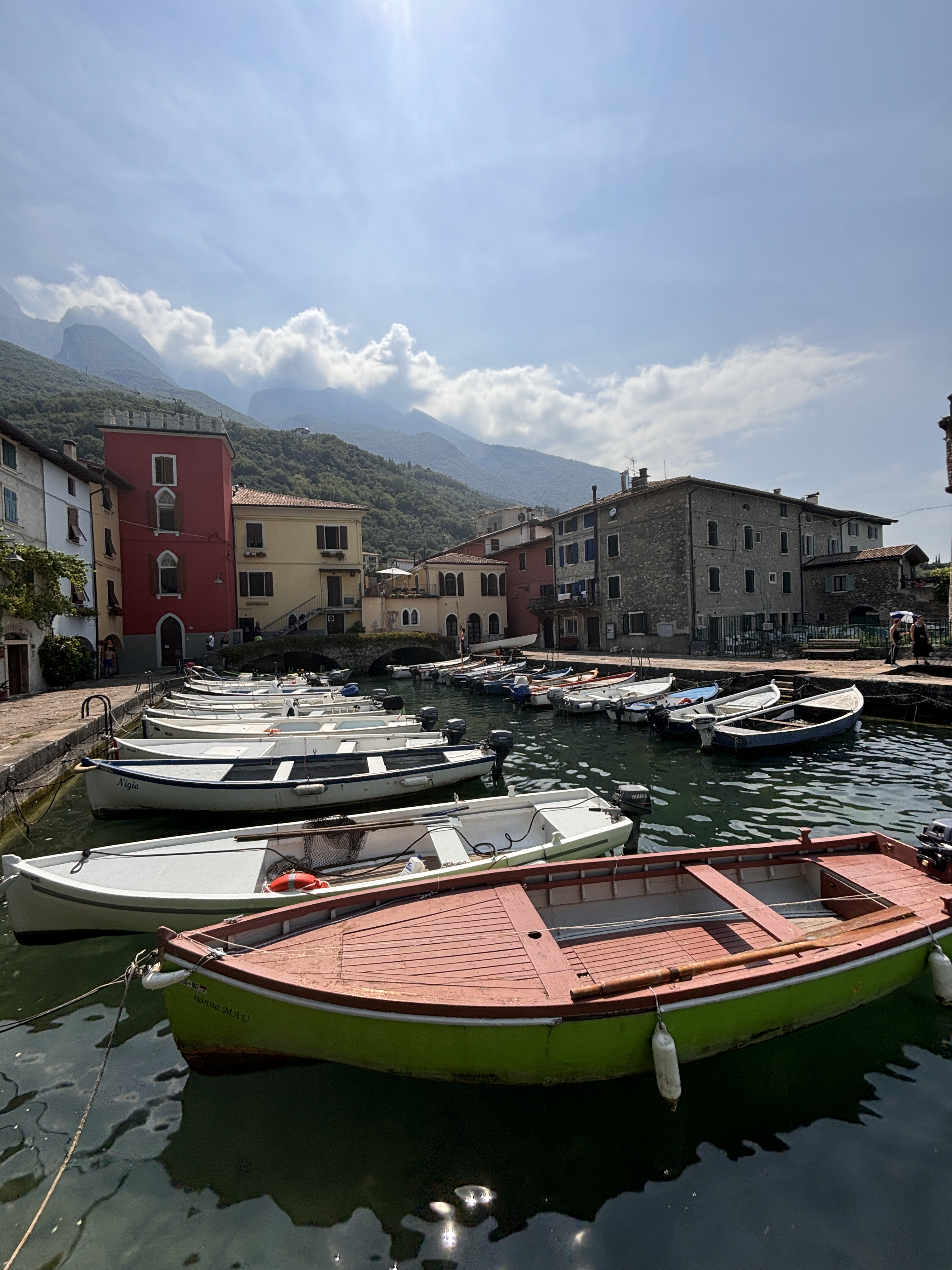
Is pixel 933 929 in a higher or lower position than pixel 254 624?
lower

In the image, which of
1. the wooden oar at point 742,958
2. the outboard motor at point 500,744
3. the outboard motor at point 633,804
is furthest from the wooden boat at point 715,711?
the wooden oar at point 742,958

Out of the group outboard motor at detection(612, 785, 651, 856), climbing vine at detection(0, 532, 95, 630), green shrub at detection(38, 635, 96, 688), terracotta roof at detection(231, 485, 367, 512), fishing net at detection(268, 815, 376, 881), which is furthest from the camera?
terracotta roof at detection(231, 485, 367, 512)

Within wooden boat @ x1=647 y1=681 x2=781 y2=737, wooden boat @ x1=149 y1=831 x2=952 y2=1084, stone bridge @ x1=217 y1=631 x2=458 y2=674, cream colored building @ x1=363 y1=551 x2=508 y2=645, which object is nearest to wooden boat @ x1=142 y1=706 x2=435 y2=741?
wooden boat @ x1=647 y1=681 x2=781 y2=737

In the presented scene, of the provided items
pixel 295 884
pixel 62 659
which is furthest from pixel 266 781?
pixel 62 659

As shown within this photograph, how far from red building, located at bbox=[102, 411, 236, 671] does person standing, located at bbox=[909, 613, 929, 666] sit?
109 ft

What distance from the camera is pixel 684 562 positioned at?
30.5m

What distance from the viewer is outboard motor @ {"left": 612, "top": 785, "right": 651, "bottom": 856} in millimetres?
7629

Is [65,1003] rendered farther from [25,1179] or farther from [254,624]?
[254,624]

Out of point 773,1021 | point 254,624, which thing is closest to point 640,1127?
Answer: point 773,1021

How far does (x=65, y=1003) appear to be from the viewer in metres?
4.66

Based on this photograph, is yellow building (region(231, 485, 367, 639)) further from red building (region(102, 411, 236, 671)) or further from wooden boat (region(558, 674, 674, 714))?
wooden boat (region(558, 674, 674, 714))

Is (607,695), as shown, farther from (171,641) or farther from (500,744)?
(171,641)

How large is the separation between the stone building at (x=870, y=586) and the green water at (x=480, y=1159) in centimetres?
3276

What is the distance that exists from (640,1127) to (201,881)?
4.44m
